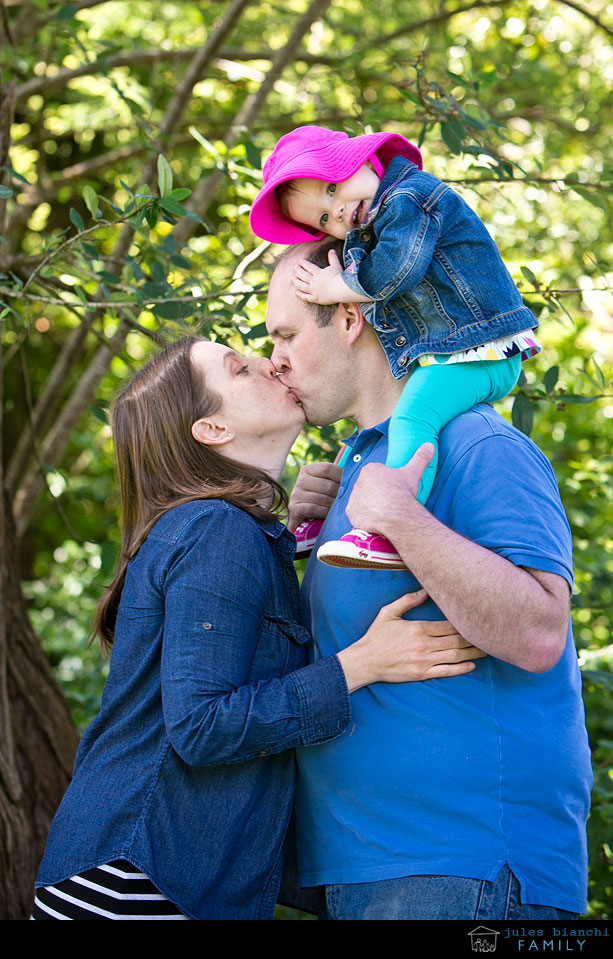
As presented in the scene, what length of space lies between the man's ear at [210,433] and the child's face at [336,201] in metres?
0.54

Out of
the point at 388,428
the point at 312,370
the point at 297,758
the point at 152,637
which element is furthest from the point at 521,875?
the point at 312,370

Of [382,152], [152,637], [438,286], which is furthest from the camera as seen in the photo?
[382,152]

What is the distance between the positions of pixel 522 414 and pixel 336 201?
87 cm

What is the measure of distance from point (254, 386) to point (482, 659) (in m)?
0.83

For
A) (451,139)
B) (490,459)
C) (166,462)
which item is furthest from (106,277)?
(490,459)

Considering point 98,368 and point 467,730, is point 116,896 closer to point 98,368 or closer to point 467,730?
point 467,730

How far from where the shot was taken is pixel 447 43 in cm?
553

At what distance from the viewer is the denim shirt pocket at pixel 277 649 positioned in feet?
6.12

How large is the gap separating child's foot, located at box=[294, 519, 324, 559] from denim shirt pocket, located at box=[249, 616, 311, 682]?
0.31m

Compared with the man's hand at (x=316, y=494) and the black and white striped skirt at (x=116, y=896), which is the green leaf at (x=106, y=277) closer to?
the man's hand at (x=316, y=494)

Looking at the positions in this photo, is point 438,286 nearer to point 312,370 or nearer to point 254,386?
point 312,370

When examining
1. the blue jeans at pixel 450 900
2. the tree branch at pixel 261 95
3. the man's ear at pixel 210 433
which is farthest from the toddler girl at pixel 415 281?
the tree branch at pixel 261 95

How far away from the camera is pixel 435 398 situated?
1912mm

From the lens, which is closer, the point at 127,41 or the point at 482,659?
the point at 482,659
